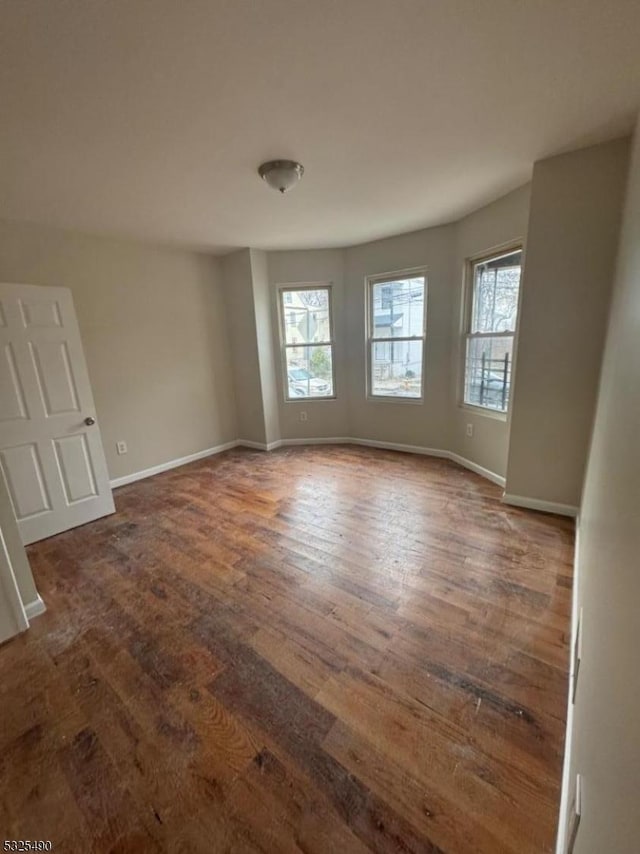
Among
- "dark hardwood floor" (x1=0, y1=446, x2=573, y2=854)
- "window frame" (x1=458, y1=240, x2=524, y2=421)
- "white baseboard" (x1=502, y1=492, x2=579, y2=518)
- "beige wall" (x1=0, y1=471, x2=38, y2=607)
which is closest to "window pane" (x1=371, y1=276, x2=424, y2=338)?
"window frame" (x1=458, y1=240, x2=524, y2=421)

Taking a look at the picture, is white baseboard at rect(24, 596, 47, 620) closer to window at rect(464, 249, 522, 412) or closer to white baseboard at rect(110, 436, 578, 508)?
white baseboard at rect(110, 436, 578, 508)

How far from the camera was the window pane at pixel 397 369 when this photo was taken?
13.6ft

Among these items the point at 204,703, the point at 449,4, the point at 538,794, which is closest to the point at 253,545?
the point at 204,703

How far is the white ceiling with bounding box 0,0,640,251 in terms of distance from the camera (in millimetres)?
1207

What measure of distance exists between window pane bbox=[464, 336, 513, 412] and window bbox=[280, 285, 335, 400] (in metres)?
1.78

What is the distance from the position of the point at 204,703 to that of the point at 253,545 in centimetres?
112

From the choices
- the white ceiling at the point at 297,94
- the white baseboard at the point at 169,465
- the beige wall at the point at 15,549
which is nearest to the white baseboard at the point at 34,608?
the beige wall at the point at 15,549

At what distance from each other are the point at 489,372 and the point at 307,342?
231 cm

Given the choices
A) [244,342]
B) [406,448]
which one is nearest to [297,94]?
[244,342]

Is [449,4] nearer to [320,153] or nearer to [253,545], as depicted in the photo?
[320,153]

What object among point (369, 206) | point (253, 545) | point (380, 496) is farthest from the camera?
point (380, 496)

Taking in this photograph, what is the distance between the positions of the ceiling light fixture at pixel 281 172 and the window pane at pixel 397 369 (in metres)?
2.37

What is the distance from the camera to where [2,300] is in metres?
2.43

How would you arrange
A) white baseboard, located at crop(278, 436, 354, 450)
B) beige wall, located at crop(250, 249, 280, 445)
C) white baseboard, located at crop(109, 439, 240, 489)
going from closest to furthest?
white baseboard, located at crop(109, 439, 240, 489) < beige wall, located at crop(250, 249, 280, 445) < white baseboard, located at crop(278, 436, 354, 450)
